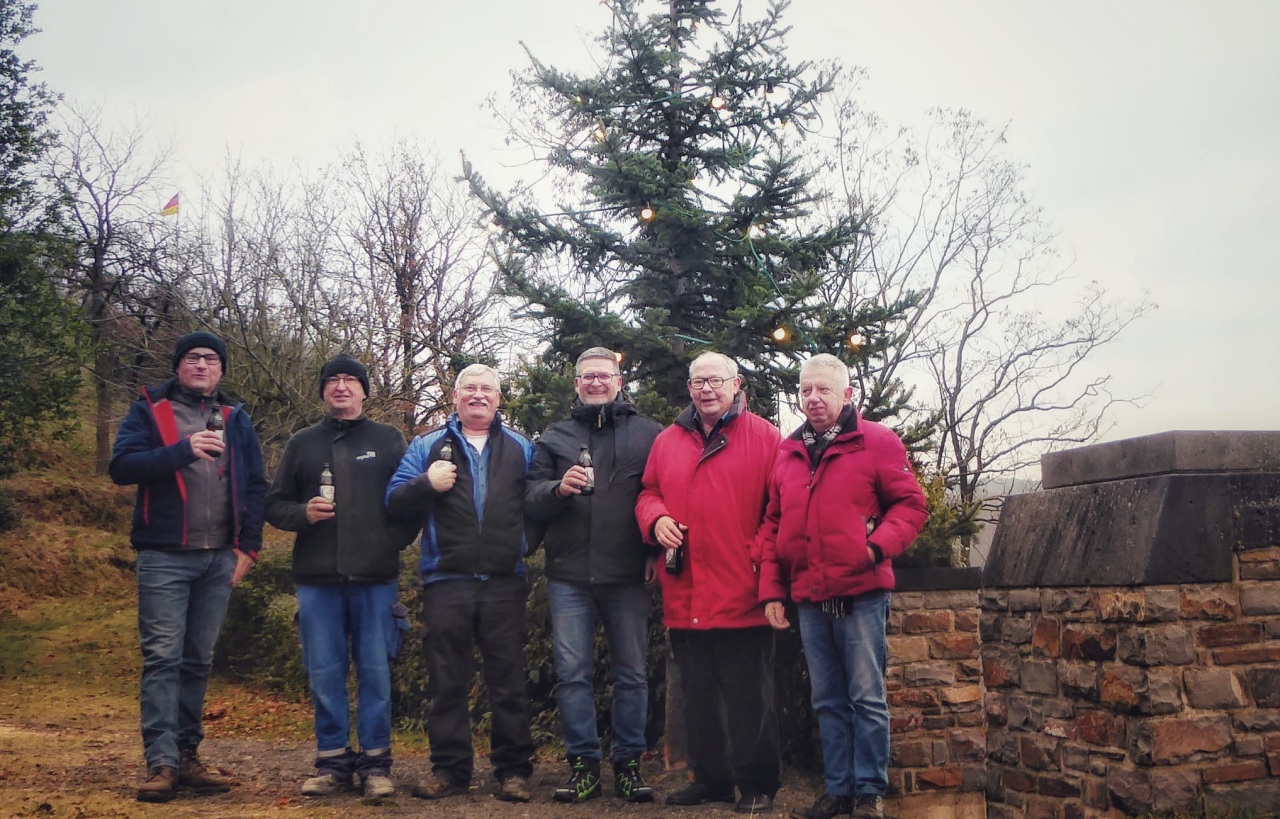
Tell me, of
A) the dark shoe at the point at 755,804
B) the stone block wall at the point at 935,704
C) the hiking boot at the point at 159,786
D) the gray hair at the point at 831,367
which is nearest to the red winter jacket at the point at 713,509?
the gray hair at the point at 831,367

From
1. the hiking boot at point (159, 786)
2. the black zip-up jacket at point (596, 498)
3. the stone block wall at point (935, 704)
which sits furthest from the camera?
the stone block wall at point (935, 704)

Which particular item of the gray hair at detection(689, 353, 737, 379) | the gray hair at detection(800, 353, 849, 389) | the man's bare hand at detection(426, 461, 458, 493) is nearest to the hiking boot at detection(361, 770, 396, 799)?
the man's bare hand at detection(426, 461, 458, 493)

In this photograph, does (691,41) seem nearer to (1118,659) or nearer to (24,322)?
(1118,659)

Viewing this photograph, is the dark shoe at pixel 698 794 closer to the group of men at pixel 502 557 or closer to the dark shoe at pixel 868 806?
the group of men at pixel 502 557

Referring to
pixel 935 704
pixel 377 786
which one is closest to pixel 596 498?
pixel 377 786

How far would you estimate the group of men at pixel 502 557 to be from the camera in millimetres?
4660

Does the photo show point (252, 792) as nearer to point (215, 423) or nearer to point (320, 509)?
point (320, 509)

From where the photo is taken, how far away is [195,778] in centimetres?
486

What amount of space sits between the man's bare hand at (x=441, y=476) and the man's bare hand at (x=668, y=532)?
38.7 inches

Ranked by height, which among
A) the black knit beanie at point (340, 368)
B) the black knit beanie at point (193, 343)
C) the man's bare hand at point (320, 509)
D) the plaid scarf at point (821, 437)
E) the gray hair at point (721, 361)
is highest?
the black knit beanie at point (193, 343)

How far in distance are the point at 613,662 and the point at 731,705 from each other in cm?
61

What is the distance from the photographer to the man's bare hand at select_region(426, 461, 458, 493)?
4.80 metres

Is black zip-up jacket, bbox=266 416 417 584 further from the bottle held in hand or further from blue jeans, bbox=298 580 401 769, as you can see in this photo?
the bottle held in hand

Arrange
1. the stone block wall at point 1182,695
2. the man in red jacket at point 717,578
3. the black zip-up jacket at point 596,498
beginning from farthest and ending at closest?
the black zip-up jacket at point 596,498
the man in red jacket at point 717,578
the stone block wall at point 1182,695
